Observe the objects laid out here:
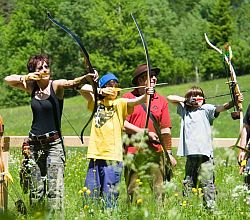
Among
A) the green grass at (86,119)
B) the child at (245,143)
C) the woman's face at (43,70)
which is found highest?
the green grass at (86,119)

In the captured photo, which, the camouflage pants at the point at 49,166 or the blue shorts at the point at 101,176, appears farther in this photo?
the blue shorts at the point at 101,176

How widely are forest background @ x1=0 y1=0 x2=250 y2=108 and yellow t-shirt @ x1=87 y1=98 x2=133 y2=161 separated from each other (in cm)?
4707

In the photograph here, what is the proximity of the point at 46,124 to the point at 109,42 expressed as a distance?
187 ft

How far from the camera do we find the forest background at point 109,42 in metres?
56.8

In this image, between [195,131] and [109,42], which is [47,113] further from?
[109,42]

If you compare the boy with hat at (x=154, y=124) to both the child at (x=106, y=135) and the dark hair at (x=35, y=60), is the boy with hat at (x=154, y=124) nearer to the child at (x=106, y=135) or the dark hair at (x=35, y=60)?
the child at (x=106, y=135)

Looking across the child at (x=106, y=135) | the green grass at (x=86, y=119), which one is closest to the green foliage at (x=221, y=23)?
the green grass at (x=86, y=119)

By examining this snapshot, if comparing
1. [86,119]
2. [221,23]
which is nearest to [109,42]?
[221,23]

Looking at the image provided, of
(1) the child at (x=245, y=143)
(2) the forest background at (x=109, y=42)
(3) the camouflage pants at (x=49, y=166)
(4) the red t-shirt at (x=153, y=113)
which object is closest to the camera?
(3) the camouflage pants at (x=49, y=166)

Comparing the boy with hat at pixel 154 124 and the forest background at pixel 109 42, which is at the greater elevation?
the forest background at pixel 109 42

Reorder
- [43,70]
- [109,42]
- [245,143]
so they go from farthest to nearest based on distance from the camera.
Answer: [109,42], [245,143], [43,70]

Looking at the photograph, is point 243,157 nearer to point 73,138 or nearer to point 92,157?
point 92,157

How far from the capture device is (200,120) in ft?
18.7

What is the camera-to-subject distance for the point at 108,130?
523 centimetres
